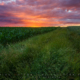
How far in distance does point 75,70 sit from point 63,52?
1.33 metres

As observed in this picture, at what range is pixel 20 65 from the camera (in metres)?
3.71

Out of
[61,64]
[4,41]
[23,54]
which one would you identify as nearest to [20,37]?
[4,41]

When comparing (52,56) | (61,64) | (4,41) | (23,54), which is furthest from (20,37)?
(61,64)

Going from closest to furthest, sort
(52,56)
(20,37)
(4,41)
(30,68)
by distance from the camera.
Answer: (30,68)
(52,56)
(4,41)
(20,37)

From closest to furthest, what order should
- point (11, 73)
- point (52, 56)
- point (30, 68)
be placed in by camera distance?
point (11, 73) < point (30, 68) < point (52, 56)

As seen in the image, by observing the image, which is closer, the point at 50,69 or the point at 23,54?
the point at 50,69

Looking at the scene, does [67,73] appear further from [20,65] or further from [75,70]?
[20,65]

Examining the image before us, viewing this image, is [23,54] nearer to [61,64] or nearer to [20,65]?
[20,65]

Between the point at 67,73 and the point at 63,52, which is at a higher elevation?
the point at 63,52

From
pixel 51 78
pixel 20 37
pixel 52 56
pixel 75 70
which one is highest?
pixel 20 37

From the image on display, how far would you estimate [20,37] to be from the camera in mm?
10500

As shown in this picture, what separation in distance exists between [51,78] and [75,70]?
939mm

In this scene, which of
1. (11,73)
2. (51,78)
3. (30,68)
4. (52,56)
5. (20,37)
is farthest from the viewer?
(20,37)

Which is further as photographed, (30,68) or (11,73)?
(30,68)
